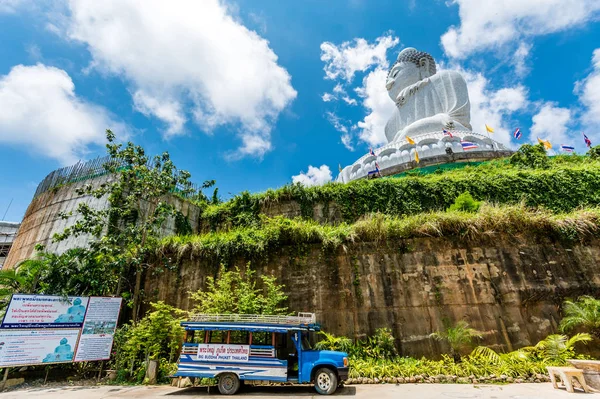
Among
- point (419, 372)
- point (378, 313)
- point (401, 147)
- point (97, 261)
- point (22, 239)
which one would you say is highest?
point (401, 147)

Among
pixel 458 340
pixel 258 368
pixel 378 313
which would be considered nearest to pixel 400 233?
pixel 378 313

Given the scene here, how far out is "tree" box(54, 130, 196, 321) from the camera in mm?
9688

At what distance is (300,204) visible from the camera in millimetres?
12867

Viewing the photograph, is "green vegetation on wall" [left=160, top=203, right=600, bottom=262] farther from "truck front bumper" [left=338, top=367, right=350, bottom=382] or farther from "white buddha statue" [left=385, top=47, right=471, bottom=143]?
"white buddha statue" [left=385, top=47, right=471, bottom=143]

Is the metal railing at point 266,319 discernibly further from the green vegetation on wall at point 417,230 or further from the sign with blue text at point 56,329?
the sign with blue text at point 56,329

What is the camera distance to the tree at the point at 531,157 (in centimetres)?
1472

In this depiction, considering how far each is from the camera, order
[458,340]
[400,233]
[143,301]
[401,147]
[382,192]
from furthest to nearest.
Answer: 1. [401,147]
2. [382,192]
3. [143,301]
4. [400,233]
5. [458,340]

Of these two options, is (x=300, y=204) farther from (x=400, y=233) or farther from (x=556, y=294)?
(x=556, y=294)

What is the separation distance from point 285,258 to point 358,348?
11.3ft

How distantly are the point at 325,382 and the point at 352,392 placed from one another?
58 cm

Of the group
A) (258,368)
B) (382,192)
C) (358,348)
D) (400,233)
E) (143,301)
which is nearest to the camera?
(258,368)

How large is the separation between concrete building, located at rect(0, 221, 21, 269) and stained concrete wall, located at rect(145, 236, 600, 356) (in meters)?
27.0

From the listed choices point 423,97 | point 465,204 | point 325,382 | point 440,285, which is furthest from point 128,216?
point 423,97

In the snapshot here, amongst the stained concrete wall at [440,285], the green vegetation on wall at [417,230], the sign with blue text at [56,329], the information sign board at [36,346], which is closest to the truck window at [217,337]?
the stained concrete wall at [440,285]
